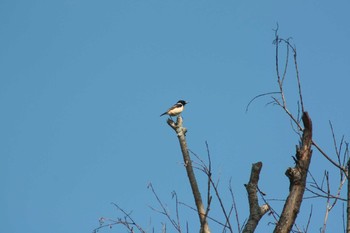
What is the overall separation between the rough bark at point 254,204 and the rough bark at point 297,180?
398 mm

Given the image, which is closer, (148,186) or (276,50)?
(276,50)

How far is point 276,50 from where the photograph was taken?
3.38 metres

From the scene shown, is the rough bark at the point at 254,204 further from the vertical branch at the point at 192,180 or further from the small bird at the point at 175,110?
the small bird at the point at 175,110

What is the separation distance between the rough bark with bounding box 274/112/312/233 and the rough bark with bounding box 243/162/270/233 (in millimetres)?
398

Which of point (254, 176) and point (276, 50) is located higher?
point (276, 50)

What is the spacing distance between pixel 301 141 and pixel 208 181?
56 cm

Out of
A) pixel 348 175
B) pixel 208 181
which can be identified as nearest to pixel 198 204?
pixel 208 181

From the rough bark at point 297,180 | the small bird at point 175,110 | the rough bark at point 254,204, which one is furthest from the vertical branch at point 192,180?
the small bird at point 175,110

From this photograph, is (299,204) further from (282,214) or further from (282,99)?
(282,99)

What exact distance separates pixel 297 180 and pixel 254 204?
22.3 inches

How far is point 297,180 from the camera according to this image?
9.49 ft

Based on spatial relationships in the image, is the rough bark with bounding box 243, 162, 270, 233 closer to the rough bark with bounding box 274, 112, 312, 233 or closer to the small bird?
the rough bark with bounding box 274, 112, 312, 233

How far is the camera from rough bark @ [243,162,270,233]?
3188 millimetres

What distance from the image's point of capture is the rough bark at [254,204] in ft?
10.5
